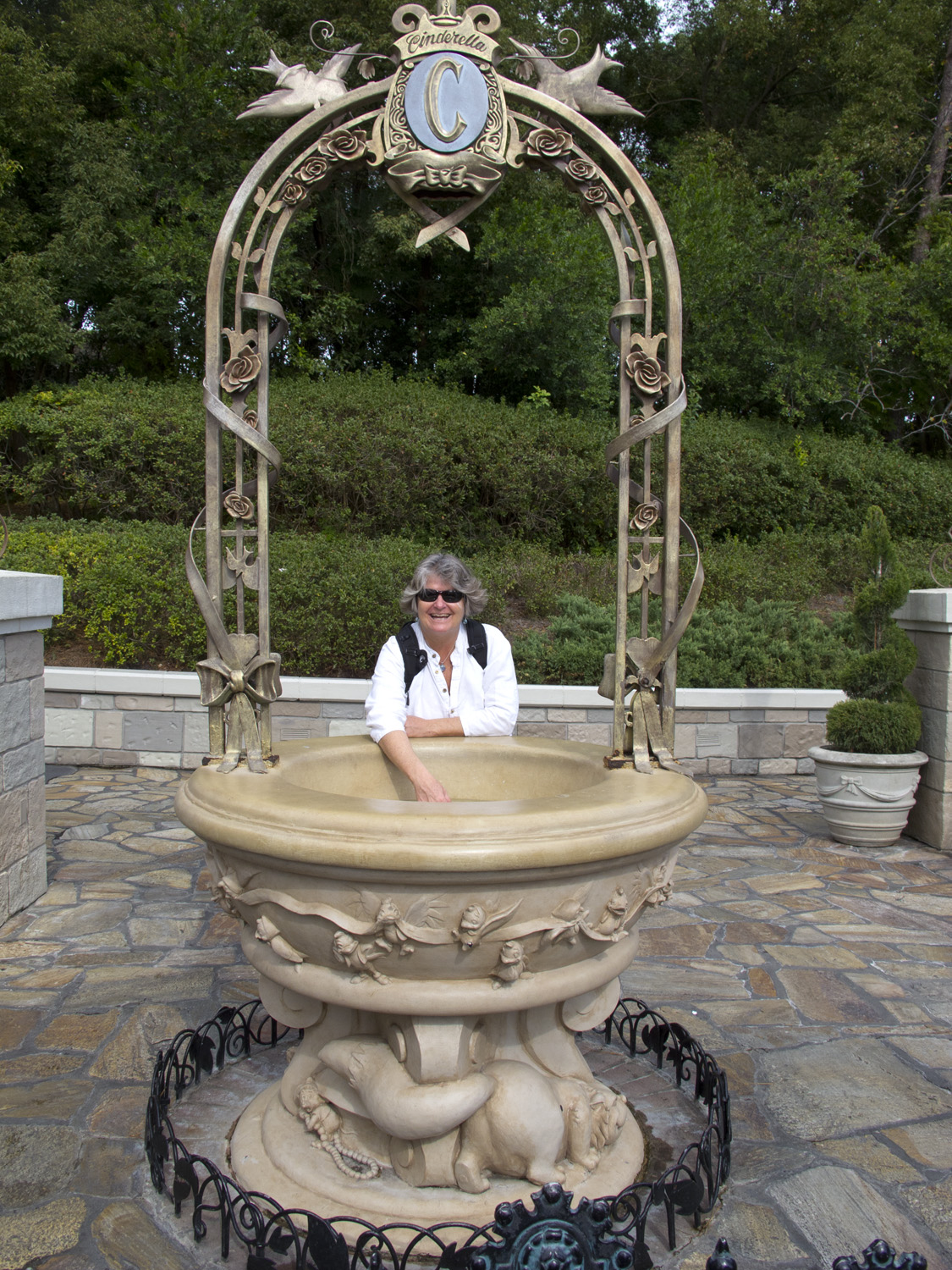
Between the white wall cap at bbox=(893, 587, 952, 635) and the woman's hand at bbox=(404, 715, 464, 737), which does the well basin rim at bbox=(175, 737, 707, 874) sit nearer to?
the woman's hand at bbox=(404, 715, 464, 737)

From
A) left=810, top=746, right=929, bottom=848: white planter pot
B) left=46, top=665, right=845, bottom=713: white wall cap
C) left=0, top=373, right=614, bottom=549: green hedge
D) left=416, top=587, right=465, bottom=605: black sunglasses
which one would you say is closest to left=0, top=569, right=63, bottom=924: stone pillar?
left=416, top=587, right=465, bottom=605: black sunglasses

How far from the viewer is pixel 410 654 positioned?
9.43ft

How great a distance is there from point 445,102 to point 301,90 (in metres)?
0.44

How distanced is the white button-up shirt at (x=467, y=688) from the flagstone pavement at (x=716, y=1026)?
1.14m

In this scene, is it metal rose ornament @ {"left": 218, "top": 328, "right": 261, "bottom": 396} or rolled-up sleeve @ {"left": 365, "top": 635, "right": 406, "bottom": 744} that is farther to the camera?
rolled-up sleeve @ {"left": 365, "top": 635, "right": 406, "bottom": 744}

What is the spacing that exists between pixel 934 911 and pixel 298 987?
346 cm

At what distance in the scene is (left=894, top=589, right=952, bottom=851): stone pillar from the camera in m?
5.27

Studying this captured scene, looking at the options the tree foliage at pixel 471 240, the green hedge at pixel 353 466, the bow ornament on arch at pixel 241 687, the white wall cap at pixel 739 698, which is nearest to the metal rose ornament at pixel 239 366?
the bow ornament on arch at pixel 241 687

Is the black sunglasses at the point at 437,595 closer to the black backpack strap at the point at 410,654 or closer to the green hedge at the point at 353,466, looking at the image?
the black backpack strap at the point at 410,654

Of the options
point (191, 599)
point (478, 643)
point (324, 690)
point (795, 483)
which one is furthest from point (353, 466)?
point (478, 643)

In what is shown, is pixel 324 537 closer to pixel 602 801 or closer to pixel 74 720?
pixel 74 720

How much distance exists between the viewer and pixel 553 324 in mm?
11531

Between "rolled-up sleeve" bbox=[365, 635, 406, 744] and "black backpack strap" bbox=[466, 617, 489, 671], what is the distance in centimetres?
25

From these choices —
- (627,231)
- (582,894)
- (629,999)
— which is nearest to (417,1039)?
(582,894)
